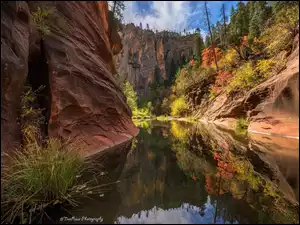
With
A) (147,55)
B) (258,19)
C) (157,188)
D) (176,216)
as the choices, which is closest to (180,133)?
(157,188)

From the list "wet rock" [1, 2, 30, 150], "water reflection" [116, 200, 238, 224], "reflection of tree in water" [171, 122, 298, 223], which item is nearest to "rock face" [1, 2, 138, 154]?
"wet rock" [1, 2, 30, 150]

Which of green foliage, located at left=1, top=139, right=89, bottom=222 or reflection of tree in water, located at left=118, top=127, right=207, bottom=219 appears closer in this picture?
green foliage, located at left=1, top=139, right=89, bottom=222

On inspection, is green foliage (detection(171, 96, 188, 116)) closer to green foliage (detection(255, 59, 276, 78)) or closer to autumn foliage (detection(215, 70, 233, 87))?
autumn foliage (detection(215, 70, 233, 87))

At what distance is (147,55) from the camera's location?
78.5 metres

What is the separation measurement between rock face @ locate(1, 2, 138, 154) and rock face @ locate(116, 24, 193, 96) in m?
65.7

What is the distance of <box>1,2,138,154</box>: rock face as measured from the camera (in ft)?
14.9

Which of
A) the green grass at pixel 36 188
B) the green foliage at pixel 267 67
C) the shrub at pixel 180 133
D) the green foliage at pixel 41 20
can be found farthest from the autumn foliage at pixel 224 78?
the green grass at pixel 36 188

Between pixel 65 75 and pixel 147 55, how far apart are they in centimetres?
7498

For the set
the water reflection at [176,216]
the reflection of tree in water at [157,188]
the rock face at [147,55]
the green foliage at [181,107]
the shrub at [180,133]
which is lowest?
the shrub at [180,133]

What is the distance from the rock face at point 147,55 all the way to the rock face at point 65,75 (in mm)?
65705

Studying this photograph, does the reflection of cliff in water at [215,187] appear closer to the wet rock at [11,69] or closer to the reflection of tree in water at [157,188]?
the reflection of tree in water at [157,188]

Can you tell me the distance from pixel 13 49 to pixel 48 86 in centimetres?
253

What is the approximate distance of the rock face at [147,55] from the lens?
250 ft

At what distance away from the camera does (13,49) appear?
187 inches
